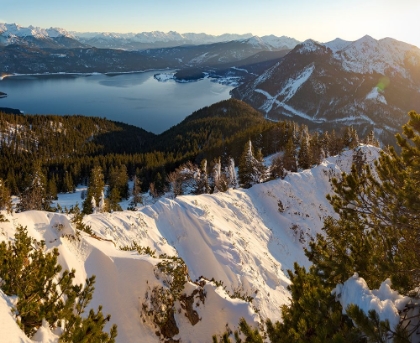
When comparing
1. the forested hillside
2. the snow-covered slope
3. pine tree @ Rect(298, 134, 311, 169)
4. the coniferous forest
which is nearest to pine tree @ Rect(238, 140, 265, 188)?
the coniferous forest

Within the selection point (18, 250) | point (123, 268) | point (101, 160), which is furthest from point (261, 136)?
point (18, 250)

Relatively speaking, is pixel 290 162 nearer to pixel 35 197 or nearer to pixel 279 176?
pixel 279 176

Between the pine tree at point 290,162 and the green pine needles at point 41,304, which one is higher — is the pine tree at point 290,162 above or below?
below

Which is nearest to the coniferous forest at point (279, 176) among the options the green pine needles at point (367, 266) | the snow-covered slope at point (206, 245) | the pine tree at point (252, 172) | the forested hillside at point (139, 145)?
the green pine needles at point (367, 266)

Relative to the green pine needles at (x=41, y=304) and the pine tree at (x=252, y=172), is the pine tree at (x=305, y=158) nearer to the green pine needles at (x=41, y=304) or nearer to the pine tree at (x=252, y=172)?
the pine tree at (x=252, y=172)

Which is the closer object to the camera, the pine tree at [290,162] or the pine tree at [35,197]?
the pine tree at [35,197]

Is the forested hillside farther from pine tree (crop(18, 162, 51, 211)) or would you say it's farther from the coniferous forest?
pine tree (crop(18, 162, 51, 211))

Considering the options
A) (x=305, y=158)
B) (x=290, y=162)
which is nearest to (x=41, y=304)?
(x=290, y=162)

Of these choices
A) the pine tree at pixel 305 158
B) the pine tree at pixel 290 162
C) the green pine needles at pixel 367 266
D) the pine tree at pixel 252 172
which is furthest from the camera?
the pine tree at pixel 305 158
